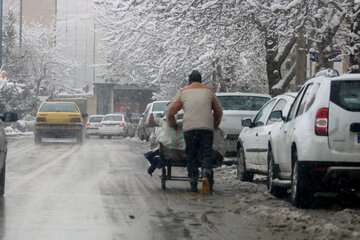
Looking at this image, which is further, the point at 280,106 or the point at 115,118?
the point at 115,118

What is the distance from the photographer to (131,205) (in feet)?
38.8

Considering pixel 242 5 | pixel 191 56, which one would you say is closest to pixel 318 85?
pixel 242 5

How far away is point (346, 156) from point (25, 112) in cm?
5261

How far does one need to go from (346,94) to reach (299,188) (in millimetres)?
1317

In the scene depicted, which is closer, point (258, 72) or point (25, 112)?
point (258, 72)

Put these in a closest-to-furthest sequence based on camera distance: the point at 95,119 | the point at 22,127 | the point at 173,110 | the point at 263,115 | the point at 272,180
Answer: the point at 272,180 → the point at 173,110 → the point at 263,115 → the point at 95,119 → the point at 22,127

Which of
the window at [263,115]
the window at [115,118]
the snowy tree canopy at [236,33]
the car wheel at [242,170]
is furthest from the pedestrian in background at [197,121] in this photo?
the window at [115,118]

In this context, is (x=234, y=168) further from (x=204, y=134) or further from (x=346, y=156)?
(x=346, y=156)

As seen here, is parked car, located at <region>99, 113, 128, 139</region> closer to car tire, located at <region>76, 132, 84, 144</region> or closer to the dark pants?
car tire, located at <region>76, 132, 84, 144</region>

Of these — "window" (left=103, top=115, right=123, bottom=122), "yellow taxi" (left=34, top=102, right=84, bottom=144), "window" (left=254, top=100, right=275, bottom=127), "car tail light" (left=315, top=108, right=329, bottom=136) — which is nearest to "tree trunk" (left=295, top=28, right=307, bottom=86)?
"window" (left=254, top=100, right=275, bottom=127)

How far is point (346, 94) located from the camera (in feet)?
36.2

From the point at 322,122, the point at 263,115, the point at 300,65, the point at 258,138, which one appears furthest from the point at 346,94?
the point at 300,65

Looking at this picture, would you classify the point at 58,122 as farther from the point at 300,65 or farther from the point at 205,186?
the point at 205,186

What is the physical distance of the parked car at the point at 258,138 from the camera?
1457 cm
